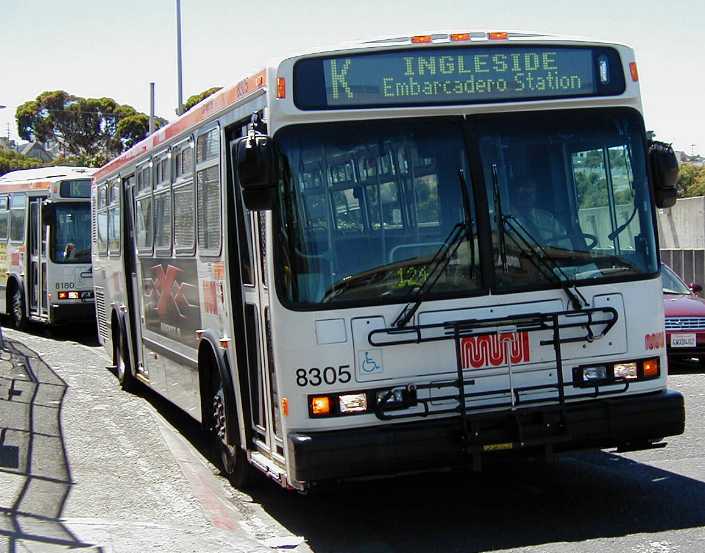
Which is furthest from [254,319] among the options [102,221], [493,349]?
[102,221]

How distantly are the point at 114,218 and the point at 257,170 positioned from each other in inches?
367

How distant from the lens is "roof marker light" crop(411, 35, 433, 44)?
25.8 feet

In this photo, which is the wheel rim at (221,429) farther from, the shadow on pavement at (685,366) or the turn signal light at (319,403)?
the shadow on pavement at (685,366)

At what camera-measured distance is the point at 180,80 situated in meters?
45.8

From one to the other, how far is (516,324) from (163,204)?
538cm

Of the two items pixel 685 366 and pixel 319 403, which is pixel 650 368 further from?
pixel 685 366

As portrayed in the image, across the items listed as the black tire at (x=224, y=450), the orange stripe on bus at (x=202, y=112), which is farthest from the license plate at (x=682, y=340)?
the black tire at (x=224, y=450)

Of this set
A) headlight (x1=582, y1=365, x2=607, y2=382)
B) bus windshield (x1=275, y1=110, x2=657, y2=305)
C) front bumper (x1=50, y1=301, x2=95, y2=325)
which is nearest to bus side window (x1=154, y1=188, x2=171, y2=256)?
bus windshield (x1=275, y1=110, x2=657, y2=305)

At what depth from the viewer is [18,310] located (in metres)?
25.7

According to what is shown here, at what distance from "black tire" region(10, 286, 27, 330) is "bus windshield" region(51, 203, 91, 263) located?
2.59 meters

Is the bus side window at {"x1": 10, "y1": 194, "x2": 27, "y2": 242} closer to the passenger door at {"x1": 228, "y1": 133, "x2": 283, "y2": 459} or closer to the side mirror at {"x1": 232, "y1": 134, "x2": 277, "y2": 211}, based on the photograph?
the passenger door at {"x1": 228, "y1": 133, "x2": 283, "y2": 459}

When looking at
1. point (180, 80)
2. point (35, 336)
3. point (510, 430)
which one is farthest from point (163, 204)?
point (180, 80)

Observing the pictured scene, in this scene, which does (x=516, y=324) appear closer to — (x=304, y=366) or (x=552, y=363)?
(x=552, y=363)

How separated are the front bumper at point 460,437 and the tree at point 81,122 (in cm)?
7420
